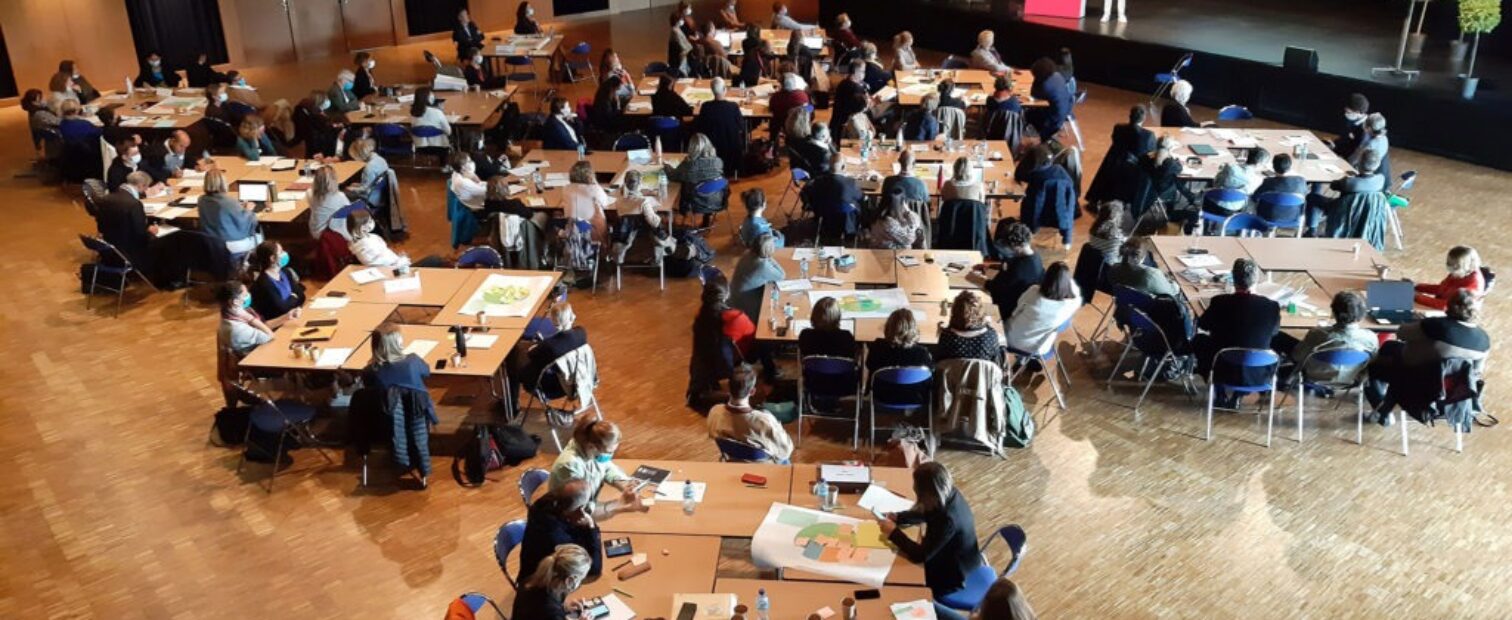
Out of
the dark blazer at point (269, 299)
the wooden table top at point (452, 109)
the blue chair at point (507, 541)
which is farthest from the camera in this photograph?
the wooden table top at point (452, 109)

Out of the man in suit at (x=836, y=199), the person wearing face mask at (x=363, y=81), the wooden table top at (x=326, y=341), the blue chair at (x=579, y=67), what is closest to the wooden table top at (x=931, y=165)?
the man in suit at (x=836, y=199)

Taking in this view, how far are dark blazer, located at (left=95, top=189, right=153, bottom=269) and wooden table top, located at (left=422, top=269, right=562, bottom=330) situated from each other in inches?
159

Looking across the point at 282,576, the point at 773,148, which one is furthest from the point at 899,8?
the point at 282,576

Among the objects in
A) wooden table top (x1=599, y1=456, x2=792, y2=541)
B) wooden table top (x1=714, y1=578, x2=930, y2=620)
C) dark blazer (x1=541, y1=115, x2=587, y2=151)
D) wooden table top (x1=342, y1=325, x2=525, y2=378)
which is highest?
dark blazer (x1=541, y1=115, x2=587, y2=151)

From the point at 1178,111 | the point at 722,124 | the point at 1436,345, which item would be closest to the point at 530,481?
the point at 1436,345

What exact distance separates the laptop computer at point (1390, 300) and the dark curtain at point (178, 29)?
60.5ft

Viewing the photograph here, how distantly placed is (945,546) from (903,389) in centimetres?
238

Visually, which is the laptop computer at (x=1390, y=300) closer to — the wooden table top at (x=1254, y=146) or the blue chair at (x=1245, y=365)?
the blue chair at (x=1245, y=365)

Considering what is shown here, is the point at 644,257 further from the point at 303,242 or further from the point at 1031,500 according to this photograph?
the point at 1031,500

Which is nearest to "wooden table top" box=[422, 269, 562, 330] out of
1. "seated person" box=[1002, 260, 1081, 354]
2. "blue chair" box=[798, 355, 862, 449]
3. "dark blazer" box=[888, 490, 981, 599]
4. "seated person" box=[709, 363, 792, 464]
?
"blue chair" box=[798, 355, 862, 449]

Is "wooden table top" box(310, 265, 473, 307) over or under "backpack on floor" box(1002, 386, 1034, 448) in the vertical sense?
over

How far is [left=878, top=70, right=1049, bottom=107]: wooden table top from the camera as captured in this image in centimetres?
1502

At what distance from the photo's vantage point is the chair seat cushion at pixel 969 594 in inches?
244

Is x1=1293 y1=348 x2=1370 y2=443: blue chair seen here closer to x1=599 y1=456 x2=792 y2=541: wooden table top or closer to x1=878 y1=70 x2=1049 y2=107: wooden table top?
x1=599 y1=456 x2=792 y2=541: wooden table top
